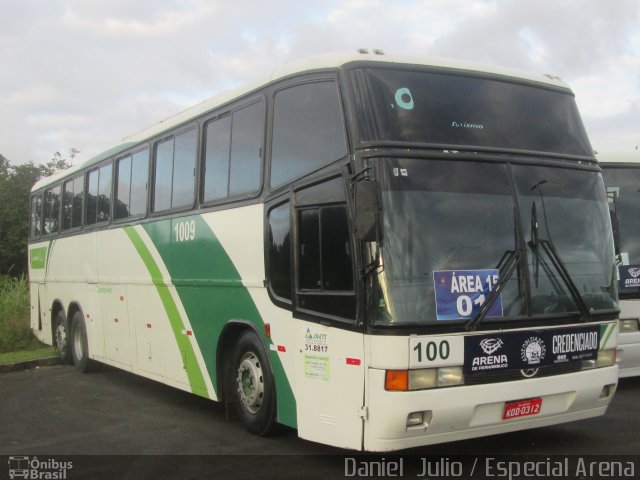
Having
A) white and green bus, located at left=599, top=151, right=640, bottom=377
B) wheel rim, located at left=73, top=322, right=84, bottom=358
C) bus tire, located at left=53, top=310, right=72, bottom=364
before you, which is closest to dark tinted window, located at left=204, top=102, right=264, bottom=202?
white and green bus, located at left=599, top=151, right=640, bottom=377

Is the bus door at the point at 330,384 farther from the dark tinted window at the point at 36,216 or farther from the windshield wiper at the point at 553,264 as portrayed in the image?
the dark tinted window at the point at 36,216

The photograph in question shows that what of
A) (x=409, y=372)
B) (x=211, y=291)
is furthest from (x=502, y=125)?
(x=211, y=291)

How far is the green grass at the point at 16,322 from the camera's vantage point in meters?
17.6

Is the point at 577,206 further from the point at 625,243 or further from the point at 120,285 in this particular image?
the point at 120,285

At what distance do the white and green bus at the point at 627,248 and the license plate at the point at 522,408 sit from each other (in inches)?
135

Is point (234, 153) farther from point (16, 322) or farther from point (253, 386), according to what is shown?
point (16, 322)

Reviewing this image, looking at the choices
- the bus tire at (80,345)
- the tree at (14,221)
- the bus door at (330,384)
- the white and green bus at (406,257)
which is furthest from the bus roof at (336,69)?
the tree at (14,221)

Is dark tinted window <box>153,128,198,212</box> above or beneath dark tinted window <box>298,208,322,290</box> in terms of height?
above

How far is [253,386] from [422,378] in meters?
2.45

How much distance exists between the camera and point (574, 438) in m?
7.33

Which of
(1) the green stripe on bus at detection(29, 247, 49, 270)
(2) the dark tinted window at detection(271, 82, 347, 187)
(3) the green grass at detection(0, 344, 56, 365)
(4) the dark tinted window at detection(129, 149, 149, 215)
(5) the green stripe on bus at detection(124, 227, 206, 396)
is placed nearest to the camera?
(2) the dark tinted window at detection(271, 82, 347, 187)

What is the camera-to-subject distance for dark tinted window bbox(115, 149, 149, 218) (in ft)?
34.6

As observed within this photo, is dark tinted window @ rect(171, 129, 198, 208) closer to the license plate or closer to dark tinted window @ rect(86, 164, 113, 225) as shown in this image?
dark tinted window @ rect(86, 164, 113, 225)

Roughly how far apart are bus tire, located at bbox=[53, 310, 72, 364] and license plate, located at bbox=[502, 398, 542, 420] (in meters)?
9.79
